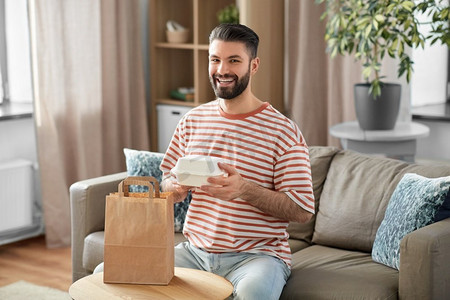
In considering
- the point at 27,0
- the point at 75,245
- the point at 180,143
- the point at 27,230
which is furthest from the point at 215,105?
the point at 27,230

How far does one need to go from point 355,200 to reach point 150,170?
0.86m

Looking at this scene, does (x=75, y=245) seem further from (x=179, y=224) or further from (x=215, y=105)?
(x=215, y=105)

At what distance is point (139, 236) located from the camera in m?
2.06

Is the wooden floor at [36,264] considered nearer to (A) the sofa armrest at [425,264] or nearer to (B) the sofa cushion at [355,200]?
(B) the sofa cushion at [355,200]

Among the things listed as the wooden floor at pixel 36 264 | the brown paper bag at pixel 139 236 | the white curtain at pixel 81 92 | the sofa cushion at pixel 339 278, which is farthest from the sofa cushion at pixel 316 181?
the white curtain at pixel 81 92

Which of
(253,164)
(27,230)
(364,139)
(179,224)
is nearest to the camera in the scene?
(253,164)

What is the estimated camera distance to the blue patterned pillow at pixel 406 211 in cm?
254

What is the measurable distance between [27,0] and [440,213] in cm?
261

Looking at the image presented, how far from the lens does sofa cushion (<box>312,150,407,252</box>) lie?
9.25 feet

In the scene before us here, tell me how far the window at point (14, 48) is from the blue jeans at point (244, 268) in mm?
2412

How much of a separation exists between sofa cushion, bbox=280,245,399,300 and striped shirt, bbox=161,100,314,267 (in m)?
0.12

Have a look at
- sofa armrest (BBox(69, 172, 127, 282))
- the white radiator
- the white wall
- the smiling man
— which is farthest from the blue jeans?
the white wall

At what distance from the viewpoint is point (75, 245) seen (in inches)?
127

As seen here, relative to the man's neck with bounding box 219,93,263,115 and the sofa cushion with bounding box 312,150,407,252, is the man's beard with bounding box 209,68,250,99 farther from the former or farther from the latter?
A: the sofa cushion with bounding box 312,150,407,252
